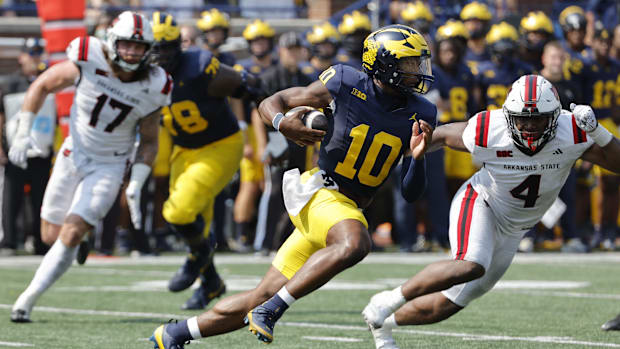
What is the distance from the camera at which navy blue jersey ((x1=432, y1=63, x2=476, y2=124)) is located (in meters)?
11.2

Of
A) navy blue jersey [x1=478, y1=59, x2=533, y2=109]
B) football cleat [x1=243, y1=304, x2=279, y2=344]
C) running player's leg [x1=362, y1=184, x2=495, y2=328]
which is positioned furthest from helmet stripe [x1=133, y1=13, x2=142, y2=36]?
navy blue jersey [x1=478, y1=59, x2=533, y2=109]

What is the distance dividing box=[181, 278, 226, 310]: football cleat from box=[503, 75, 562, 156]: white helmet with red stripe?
9.04 ft

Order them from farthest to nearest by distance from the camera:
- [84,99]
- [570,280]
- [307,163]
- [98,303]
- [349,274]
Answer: [307,163], [349,274], [570,280], [98,303], [84,99]

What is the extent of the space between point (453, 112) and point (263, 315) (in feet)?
23.2

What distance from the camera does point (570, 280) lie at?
9.16 meters

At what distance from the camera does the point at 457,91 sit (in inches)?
449

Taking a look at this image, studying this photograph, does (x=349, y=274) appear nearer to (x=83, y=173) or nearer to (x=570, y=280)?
(x=570, y=280)

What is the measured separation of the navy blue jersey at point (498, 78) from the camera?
11508mm

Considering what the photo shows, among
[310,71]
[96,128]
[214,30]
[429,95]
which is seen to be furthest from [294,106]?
[214,30]

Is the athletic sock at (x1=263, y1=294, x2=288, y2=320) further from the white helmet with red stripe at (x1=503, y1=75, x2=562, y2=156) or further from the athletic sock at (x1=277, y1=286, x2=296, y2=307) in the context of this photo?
the white helmet with red stripe at (x1=503, y1=75, x2=562, y2=156)

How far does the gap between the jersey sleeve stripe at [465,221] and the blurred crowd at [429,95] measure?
5131 millimetres

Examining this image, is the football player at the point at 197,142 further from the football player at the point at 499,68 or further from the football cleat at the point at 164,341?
the football player at the point at 499,68

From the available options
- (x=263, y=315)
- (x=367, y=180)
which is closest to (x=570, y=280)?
(x=367, y=180)

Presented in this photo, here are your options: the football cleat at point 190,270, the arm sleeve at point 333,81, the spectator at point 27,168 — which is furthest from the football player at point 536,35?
the arm sleeve at point 333,81
